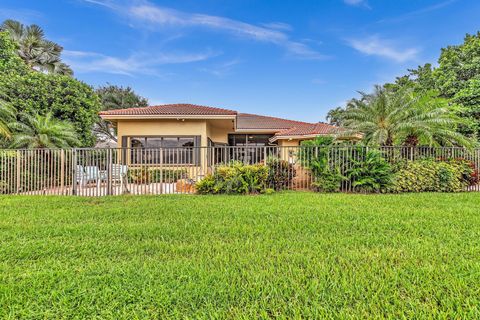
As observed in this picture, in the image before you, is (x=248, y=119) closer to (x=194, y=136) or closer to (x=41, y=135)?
(x=194, y=136)

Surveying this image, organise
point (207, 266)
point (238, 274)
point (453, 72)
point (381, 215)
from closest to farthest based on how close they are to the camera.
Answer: point (238, 274), point (207, 266), point (381, 215), point (453, 72)

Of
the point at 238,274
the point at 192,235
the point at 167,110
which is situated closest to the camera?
the point at 238,274

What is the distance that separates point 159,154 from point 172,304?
907cm

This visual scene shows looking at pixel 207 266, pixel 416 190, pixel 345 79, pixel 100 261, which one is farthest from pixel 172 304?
pixel 345 79

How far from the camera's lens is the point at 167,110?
16.0 metres

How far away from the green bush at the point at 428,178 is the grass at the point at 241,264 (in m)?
3.65

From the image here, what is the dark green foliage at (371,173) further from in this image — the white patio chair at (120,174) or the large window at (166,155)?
the white patio chair at (120,174)

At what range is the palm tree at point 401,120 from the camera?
11.0 m

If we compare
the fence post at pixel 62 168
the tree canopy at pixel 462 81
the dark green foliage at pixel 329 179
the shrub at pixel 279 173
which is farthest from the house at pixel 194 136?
the tree canopy at pixel 462 81

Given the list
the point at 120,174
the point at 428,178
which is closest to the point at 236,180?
the point at 120,174

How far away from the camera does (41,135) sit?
40.2 feet

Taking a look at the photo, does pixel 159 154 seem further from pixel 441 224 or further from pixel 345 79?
pixel 345 79

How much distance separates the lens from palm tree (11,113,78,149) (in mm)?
12016

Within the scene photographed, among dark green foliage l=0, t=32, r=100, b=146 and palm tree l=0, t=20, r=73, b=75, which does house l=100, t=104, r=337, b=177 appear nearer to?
dark green foliage l=0, t=32, r=100, b=146
